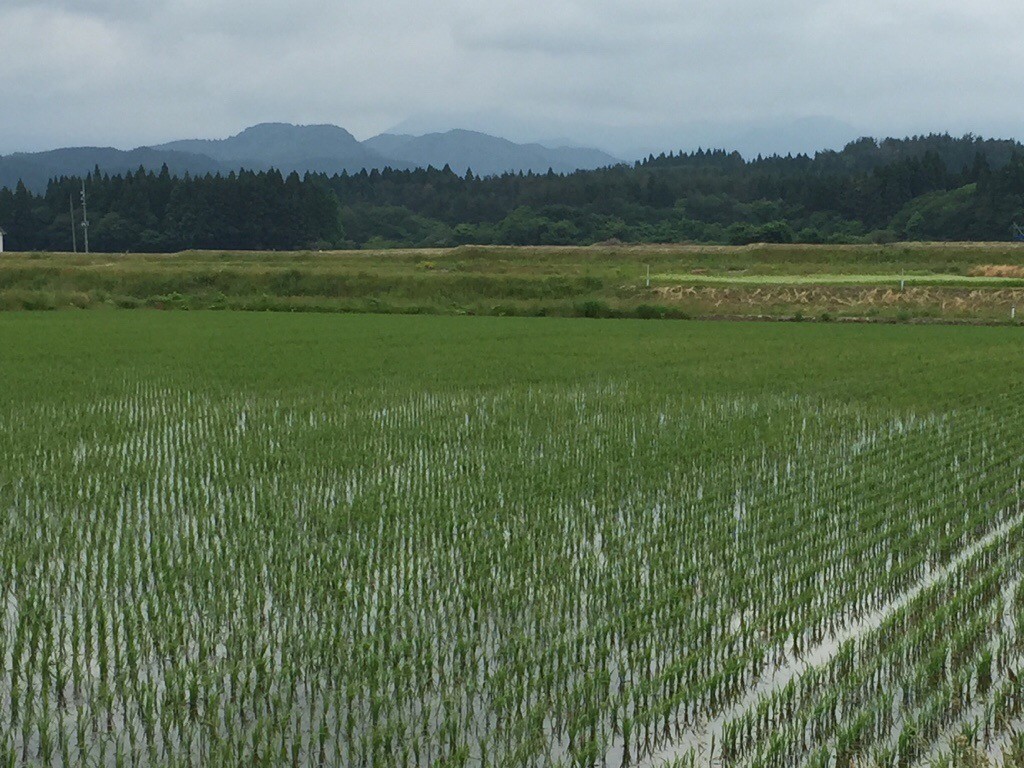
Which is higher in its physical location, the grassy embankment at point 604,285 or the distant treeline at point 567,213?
the distant treeline at point 567,213

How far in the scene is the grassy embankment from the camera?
29.4 m

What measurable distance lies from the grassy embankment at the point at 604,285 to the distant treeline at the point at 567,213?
68.0 ft

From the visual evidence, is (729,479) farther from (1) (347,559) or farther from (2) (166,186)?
(2) (166,186)

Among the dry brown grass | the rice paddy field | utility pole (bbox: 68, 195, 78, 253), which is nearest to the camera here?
the rice paddy field

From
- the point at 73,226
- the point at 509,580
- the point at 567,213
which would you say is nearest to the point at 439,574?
the point at 509,580

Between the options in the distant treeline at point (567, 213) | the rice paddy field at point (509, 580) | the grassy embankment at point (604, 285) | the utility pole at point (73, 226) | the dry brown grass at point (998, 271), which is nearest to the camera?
the rice paddy field at point (509, 580)

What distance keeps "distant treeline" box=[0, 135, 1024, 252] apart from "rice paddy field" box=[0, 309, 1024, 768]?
52.9m

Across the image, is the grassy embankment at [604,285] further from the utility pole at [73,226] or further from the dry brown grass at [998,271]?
the utility pole at [73,226]

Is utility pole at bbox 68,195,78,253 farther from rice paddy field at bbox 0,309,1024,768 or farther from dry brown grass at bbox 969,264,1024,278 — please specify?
rice paddy field at bbox 0,309,1024,768

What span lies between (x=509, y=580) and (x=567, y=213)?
75.1 meters

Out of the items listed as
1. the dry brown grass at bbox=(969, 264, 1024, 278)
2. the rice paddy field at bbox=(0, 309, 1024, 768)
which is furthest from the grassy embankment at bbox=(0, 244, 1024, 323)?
the rice paddy field at bbox=(0, 309, 1024, 768)

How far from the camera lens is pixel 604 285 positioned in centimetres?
3325

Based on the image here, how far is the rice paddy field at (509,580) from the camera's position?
4.00 metres

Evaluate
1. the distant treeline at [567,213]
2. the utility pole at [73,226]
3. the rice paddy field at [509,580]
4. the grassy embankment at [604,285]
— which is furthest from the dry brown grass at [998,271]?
the utility pole at [73,226]
